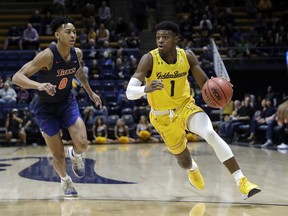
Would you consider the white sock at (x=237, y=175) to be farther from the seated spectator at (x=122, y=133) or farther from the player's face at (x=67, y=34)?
the seated spectator at (x=122, y=133)

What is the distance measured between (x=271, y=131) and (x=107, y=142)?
458cm

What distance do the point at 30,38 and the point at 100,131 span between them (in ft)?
16.9

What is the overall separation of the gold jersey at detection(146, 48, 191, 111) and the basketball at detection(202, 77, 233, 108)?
1.28ft

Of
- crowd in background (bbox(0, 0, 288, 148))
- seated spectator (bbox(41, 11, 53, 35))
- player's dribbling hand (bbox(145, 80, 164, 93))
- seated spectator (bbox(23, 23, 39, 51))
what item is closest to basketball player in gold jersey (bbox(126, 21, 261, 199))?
player's dribbling hand (bbox(145, 80, 164, 93))

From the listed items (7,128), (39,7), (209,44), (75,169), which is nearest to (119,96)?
(7,128)

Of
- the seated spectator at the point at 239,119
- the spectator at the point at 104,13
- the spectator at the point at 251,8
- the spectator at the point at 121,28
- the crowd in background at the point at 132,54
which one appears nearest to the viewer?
the seated spectator at the point at 239,119

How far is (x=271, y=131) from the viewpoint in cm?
1348

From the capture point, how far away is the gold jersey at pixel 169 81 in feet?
20.3

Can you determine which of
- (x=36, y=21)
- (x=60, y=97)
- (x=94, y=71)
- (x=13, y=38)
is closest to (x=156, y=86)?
(x=60, y=97)

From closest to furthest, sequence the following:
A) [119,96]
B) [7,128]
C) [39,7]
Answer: [7,128] → [119,96] → [39,7]

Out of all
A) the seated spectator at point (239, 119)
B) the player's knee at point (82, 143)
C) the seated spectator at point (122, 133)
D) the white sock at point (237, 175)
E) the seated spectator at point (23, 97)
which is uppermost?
the player's knee at point (82, 143)

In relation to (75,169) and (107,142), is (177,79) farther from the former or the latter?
(107,142)

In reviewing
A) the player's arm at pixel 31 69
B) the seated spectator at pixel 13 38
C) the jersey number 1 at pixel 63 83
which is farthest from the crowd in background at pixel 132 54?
the player's arm at pixel 31 69

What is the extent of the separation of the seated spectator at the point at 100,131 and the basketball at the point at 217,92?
31.7 ft
